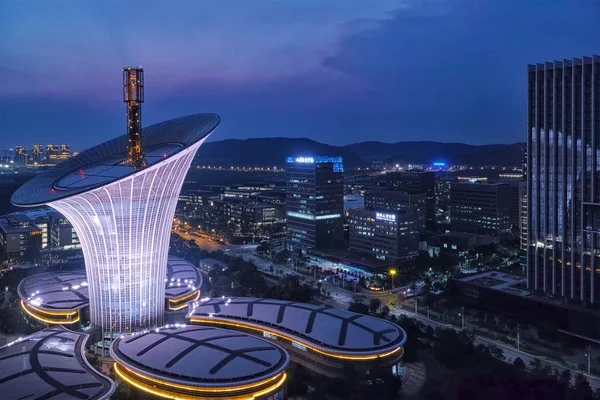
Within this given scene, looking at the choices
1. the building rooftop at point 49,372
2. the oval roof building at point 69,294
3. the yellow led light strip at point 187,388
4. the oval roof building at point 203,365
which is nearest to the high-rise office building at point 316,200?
the oval roof building at point 69,294

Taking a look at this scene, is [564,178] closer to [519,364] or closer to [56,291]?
[519,364]

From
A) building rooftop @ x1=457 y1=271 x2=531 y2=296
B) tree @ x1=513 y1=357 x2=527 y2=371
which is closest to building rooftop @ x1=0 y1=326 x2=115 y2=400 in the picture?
tree @ x1=513 y1=357 x2=527 y2=371

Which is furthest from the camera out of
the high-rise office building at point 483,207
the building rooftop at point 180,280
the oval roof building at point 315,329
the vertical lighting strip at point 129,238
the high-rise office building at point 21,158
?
the high-rise office building at point 21,158

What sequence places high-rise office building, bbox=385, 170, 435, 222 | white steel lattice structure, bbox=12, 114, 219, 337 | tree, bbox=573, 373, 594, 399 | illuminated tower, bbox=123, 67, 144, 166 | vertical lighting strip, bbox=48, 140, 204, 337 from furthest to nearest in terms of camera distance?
high-rise office building, bbox=385, 170, 435, 222 → illuminated tower, bbox=123, 67, 144, 166 → vertical lighting strip, bbox=48, 140, 204, 337 → white steel lattice structure, bbox=12, 114, 219, 337 → tree, bbox=573, 373, 594, 399

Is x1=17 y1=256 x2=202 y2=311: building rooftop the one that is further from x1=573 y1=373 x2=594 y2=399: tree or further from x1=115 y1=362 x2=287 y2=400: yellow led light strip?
x1=573 y1=373 x2=594 y2=399: tree

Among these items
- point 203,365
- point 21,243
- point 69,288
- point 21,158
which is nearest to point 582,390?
point 203,365

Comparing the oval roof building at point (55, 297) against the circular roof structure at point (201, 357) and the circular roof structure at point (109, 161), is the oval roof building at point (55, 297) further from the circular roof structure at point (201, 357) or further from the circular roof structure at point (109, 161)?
the circular roof structure at point (109, 161)
